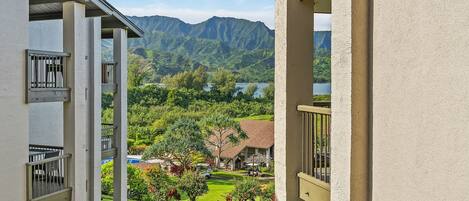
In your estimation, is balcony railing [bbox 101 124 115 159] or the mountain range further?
the mountain range

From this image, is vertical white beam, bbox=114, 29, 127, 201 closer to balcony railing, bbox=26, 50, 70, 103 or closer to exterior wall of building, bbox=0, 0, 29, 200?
balcony railing, bbox=26, 50, 70, 103

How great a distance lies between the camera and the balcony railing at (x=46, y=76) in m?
9.26

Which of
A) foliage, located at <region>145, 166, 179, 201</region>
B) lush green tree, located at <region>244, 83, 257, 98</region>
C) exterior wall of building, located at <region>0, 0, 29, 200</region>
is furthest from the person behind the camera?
lush green tree, located at <region>244, 83, 257, 98</region>

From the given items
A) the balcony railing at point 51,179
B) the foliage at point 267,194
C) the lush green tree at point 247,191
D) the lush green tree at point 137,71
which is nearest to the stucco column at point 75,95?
the balcony railing at point 51,179

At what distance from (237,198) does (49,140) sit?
503 inches

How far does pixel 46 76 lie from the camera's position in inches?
417

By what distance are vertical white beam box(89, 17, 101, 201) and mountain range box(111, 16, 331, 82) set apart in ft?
137

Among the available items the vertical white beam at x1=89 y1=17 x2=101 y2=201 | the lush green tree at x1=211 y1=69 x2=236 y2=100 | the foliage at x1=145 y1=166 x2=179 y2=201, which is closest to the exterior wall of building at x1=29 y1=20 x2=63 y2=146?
the vertical white beam at x1=89 y1=17 x2=101 y2=201

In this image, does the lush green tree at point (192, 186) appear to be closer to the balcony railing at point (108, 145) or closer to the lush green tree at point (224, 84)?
the balcony railing at point (108, 145)

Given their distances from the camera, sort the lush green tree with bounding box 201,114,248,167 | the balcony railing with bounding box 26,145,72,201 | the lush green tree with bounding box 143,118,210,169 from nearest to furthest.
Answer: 1. the balcony railing with bounding box 26,145,72,201
2. the lush green tree with bounding box 143,118,210,169
3. the lush green tree with bounding box 201,114,248,167

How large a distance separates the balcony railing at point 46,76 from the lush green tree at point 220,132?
20.6 m
